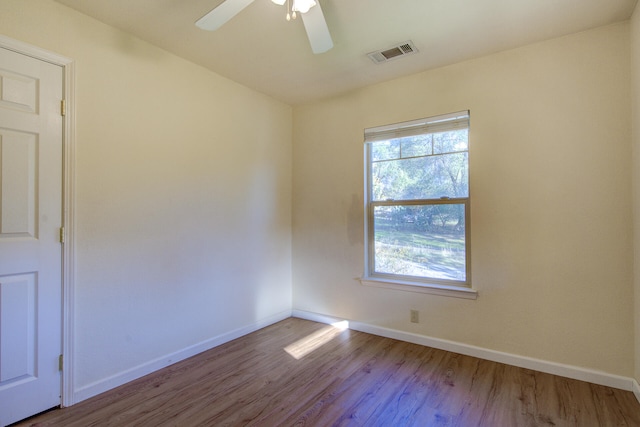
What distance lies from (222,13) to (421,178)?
2.11 metres

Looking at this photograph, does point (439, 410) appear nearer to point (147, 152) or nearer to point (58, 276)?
point (58, 276)

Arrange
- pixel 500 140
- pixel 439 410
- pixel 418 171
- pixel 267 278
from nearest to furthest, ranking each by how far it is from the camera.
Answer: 1. pixel 439 410
2. pixel 500 140
3. pixel 418 171
4. pixel 267 278

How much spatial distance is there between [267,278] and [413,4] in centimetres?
279

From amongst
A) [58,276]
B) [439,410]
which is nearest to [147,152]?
[58,276]

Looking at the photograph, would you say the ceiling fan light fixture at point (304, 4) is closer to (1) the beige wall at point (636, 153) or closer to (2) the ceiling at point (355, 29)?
(2) the ceiling at point (355, 29)

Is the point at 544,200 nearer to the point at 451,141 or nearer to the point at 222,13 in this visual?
the point at 451,141

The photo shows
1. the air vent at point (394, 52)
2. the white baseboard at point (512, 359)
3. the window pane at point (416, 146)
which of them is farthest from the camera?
the window pane at point (416, 146)

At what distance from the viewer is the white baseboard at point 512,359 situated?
2168 mm

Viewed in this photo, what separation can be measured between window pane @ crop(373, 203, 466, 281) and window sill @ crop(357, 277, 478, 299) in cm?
11

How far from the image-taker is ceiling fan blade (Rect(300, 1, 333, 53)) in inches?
66.9

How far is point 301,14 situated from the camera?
1.71m

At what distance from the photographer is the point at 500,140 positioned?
2570 mm

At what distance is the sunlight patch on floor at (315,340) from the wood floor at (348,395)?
4 centimetres

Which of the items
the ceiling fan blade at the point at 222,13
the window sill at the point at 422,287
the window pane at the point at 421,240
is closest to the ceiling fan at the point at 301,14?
the ceiling fan blade at the point at 222,13
